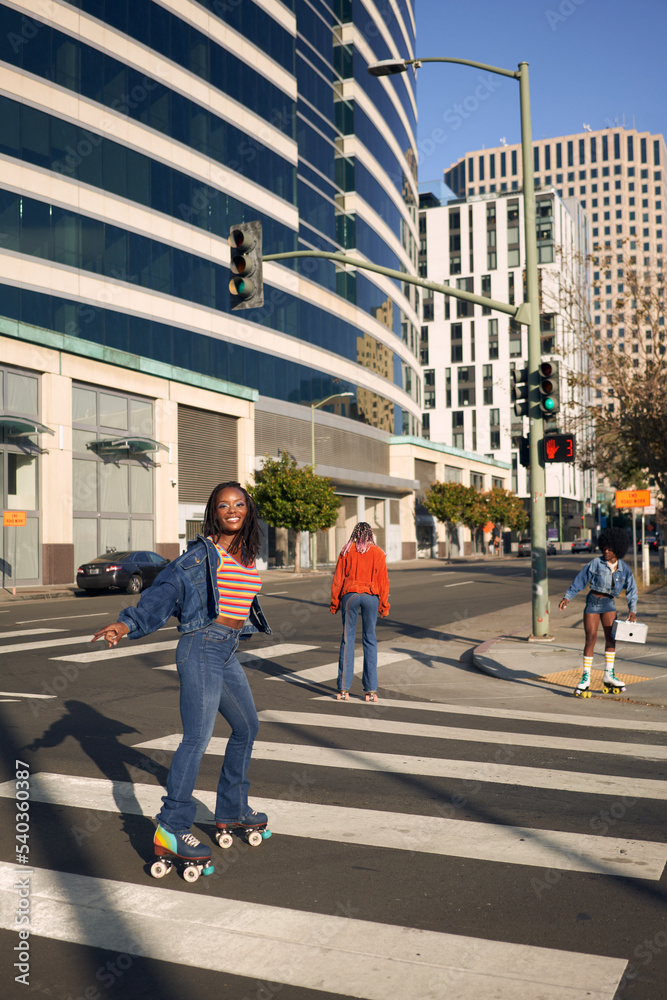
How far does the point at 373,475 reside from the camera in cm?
5862

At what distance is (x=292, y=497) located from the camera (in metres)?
41.3

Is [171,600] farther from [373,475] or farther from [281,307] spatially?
[373,475]

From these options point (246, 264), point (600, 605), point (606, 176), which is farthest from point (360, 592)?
point (606, 176)

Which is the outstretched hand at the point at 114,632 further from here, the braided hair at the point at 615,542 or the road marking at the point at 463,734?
the braided hair at the point at 615,542

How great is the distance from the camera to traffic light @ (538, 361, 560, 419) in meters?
13.3

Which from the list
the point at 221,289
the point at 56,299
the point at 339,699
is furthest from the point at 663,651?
the point at 221,289

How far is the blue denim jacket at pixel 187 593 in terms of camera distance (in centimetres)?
432

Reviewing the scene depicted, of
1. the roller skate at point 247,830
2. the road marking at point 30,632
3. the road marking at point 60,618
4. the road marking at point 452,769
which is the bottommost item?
the road marking at point 60,618

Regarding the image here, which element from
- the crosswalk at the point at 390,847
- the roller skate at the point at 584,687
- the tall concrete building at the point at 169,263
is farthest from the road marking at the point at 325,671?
the tall concrete building at the point at 169,263

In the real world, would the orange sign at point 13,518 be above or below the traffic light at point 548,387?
below

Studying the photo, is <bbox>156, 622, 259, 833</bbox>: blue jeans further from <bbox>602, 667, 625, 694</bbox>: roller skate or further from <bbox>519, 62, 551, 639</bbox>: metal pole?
<bbox>519, 62, 551, 639</bbox>: metal pole

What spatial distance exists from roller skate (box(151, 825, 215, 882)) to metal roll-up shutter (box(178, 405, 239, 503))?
34823 mm

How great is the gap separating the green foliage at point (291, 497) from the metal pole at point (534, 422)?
27505 millimetres

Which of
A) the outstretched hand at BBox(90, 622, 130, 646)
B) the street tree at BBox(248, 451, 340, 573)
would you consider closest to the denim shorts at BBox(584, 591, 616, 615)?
the outstretched hand at BBox(90, 622, 130, 646)
